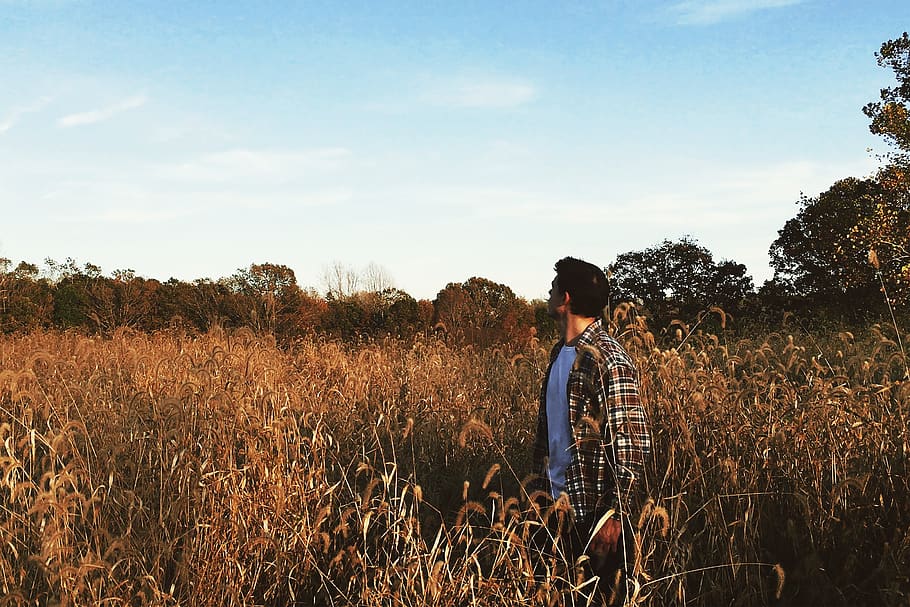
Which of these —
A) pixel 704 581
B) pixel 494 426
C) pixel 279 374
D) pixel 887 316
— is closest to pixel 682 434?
pixel 704 581

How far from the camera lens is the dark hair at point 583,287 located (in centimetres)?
331

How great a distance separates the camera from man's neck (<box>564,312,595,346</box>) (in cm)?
335

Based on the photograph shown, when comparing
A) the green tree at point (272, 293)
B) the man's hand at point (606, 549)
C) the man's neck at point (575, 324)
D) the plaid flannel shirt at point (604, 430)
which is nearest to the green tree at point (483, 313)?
the green tree at point (272, 293)

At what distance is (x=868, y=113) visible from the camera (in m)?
14.2

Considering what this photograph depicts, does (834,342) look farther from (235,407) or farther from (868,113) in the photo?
(235,407)

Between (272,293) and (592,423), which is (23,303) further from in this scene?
(592,423)

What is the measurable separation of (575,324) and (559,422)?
45 cm

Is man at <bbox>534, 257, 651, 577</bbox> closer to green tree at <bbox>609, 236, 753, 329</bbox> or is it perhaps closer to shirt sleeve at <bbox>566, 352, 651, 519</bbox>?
shirt sleeve at <bbox>566, 352, 651, 519</bbox>

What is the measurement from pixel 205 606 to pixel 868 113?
1504cm

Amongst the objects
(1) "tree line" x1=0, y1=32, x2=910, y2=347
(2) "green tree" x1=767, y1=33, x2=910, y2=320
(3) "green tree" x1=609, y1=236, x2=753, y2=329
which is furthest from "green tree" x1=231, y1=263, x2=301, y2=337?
(2) "green tree" x1=767, y1=33, x2=910, y2=320

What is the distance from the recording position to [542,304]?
655 inches

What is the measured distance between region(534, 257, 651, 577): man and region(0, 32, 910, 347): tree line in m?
9.90

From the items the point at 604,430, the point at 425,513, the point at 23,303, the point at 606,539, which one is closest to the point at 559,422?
the point at 604,430

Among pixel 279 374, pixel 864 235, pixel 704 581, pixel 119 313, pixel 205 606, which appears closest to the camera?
pixel 205 606
